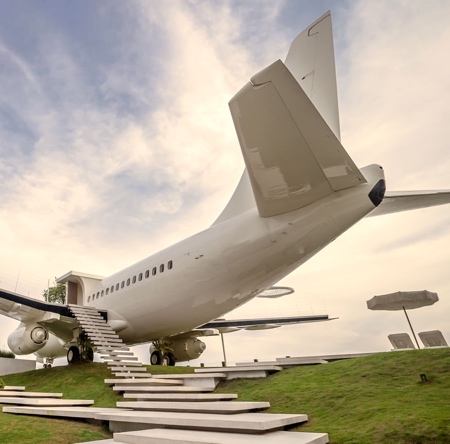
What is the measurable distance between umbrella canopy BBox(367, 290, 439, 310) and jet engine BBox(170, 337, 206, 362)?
1041cm

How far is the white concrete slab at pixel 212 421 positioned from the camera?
442 centimetres

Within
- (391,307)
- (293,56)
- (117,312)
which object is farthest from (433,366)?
(117,312)

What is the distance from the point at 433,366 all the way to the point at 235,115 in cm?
576

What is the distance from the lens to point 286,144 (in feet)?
22.7

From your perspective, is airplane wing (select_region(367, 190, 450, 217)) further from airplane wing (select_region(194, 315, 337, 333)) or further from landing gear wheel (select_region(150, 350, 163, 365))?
landing gear wheel (select_region(150, 350, 163, 365))

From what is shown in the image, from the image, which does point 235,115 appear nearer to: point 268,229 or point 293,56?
point 268,229

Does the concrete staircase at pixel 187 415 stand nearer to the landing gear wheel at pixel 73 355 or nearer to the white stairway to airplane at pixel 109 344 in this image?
the white stairway to airplane at pixel 109 344

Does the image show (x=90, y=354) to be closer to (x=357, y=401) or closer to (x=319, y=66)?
(x=357, y=401)

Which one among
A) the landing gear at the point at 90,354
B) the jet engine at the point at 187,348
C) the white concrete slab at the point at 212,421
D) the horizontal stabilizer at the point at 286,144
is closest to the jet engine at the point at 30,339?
the landing gear at the point at 90,354

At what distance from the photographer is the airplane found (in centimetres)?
658

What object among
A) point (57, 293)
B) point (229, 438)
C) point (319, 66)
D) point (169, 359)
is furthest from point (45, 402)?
point (57, 293)

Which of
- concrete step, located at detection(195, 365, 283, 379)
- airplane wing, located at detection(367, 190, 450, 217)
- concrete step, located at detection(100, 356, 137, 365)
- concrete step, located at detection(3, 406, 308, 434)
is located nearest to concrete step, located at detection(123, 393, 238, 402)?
concrete step, located at detection(3, 406, 308, 434)

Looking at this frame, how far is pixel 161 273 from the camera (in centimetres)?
1440

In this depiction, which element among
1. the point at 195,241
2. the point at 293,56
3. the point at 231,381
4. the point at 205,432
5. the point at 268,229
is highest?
the point at 293,56
